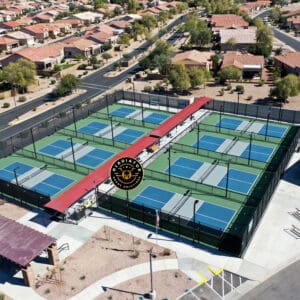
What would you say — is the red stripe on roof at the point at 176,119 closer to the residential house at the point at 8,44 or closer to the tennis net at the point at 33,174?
the tennis net at the point at 33,174

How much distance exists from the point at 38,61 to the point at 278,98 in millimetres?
60172

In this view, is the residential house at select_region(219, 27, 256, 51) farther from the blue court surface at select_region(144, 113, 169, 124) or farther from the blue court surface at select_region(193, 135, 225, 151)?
the blue court surface at select_region(193, 135, 225, 151)

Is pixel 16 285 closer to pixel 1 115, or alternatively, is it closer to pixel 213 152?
pixel 213 152

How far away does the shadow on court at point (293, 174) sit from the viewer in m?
42.5

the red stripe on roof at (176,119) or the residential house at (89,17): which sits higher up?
the red stripe on roof at (176,119)

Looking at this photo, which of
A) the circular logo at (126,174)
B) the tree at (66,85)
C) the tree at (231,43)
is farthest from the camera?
the tree at (231,43)

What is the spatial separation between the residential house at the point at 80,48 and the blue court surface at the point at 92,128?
54.0m

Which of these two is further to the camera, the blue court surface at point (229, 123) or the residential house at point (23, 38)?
the residential house at point (23, 38)

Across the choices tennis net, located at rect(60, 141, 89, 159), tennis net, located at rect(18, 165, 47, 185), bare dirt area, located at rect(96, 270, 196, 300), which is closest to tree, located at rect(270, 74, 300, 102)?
tennis net, located at rect(60, 141, 89, 159)

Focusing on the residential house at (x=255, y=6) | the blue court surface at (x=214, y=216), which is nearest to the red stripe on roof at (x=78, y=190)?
the blue court surface at (x=214, y=216)

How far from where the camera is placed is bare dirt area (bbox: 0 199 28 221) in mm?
38031

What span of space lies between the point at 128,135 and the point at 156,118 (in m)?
7.89

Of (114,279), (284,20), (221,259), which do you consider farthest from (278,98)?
(284,20)

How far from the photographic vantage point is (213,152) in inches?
1943
